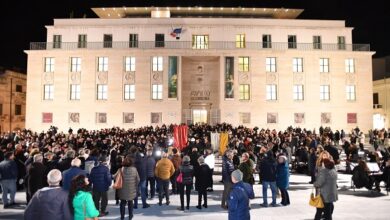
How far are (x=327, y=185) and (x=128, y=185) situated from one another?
5.19 m

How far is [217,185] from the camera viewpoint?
15.2 metres

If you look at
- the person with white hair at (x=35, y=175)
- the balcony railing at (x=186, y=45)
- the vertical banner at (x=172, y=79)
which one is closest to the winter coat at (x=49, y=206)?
the person with white hair at (x=35, y=175)

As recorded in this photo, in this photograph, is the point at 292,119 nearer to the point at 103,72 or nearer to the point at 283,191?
the point at 103,72

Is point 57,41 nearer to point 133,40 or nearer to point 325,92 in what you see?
point 133,40

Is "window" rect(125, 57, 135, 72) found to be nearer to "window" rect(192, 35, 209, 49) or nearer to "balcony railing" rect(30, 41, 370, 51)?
"balcony railing" rect(30, 41, 370, 51)

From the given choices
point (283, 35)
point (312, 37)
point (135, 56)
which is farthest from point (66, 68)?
point (312, 37)

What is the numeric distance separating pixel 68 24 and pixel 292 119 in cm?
2973

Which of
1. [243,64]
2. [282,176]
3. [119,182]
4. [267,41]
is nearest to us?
[119,182]

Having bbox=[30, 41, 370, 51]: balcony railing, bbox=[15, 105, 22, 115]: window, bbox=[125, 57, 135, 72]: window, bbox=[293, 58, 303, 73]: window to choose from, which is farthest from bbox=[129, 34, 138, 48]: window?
bbox=[15, 105, 22, 115]: window

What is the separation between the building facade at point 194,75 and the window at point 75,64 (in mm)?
119

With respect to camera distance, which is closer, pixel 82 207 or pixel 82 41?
→ pixel 82 207

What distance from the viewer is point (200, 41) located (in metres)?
40.6

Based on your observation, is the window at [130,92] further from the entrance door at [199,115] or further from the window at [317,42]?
the window at [317,42]

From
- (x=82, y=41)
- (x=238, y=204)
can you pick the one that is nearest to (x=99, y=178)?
(x=238, y=204)
